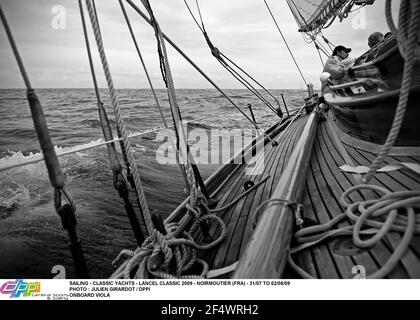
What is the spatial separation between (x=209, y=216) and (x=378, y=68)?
189 centimetres

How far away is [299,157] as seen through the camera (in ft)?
7.85

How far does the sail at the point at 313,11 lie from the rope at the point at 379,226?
4.58 m

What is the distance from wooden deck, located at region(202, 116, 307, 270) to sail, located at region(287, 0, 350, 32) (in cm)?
295

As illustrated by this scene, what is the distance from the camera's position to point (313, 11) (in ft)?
21.6

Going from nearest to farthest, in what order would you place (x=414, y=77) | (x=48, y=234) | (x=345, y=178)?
(x=414, y=77) < (x=345, y=178) < (x=48, y=234)

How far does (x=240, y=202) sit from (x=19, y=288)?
1.56 m

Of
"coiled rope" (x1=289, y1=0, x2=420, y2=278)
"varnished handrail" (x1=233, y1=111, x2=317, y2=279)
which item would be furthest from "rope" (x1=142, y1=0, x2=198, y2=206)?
"coiled rope" (x1=289, y1=0, x2=420, y2=278)

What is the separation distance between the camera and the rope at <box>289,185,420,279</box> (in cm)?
110

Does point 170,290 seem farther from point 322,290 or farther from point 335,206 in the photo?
point 335,206

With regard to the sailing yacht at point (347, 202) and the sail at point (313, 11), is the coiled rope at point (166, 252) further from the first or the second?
the sail at point (313, 11)

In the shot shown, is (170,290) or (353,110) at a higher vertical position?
(353,110)
